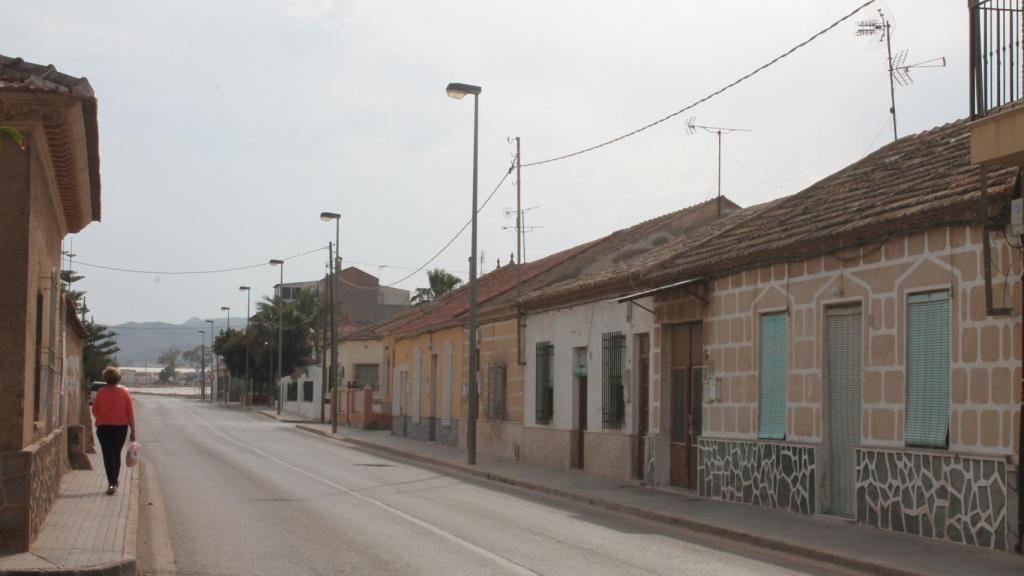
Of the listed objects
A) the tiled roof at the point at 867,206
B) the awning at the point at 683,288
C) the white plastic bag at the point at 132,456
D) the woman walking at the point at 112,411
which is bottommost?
the white plastic bag at the point at 132,456

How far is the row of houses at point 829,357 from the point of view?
12.7 meters

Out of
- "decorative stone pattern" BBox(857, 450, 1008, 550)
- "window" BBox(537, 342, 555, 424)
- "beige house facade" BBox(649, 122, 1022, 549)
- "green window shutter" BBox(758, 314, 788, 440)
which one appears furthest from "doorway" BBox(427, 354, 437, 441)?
"decorative stone pattern" BBox(857, 450, 1008, 550)

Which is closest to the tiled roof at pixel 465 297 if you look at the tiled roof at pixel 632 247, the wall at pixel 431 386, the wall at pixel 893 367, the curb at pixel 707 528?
the wall at pixel 431 386

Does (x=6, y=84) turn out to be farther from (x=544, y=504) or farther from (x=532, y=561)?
(x=544, y=504)

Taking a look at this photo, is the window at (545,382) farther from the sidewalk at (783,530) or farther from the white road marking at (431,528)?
the white road marking at (431,528)

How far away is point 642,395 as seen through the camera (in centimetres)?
2198

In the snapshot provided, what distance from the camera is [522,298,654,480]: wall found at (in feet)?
72.4

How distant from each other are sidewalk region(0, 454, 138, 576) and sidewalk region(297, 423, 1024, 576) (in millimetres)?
7120

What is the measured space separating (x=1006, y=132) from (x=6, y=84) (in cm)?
972

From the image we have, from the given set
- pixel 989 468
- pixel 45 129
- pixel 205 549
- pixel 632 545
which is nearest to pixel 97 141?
pixel 45 129

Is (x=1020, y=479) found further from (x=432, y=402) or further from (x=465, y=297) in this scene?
(x=465, y=297)

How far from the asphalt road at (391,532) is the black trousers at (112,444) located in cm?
64

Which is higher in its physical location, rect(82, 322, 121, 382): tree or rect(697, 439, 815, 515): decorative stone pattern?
rect(82, 322, 121, 382): tree

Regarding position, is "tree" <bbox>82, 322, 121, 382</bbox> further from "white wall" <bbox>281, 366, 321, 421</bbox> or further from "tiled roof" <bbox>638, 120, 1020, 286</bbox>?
"tiled roof" <bbox>638, 120, 1020, 286</bbox>
